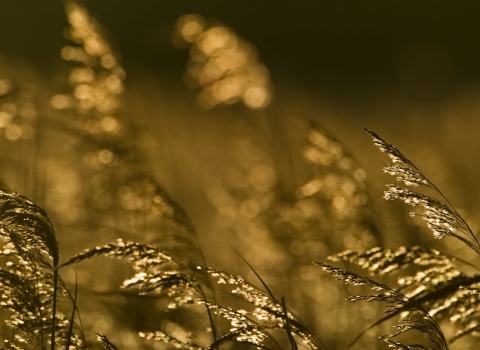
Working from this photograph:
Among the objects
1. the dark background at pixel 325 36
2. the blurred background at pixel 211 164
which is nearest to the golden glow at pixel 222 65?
the blurred background at pixel 211 164

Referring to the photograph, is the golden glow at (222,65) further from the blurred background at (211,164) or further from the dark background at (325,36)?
the dark background at (325,36)

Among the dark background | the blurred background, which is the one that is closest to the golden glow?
the blurred background

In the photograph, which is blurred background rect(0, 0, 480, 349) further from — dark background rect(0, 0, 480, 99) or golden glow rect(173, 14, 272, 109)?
dark background rect(0, 0, 480, 99)

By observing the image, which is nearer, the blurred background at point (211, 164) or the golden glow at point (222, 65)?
the blurred background at point (211, 164)

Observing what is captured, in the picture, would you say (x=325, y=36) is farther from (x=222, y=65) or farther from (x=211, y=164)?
(x=222, y=65)

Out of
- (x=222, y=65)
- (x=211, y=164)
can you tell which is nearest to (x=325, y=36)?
(x=211, y=164)
